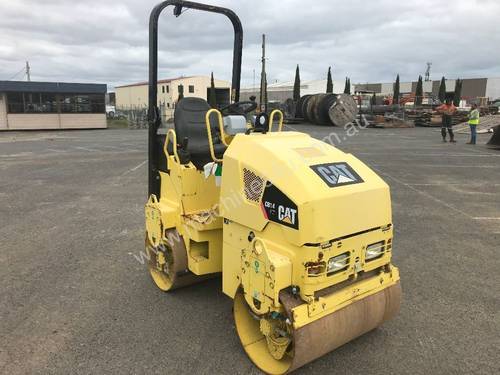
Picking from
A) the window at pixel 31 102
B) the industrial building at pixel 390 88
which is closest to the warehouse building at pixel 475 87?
the industrial building at pixel 390 88

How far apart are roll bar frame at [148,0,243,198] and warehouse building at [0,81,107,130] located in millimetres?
26671

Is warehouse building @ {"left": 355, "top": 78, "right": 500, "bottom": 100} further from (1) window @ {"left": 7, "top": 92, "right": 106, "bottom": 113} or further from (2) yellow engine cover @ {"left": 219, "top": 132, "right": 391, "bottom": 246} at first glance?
(2) yellow engine cover @ {"left": 219, "top": 132, "right": 391, "bottom": 246}

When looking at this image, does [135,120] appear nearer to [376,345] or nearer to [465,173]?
[465,173]

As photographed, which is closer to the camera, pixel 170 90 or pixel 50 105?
pixel 50 105

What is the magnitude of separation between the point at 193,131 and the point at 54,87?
90.2 feet

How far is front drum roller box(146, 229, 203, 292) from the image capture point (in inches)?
148

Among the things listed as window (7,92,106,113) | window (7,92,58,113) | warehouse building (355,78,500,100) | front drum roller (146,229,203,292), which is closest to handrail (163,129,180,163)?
front drum roller (146,229,203,292)

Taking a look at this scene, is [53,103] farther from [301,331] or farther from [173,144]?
[301,331]

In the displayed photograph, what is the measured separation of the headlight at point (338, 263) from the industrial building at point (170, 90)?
3511cm

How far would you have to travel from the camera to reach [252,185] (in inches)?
113

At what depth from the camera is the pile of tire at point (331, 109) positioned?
2755 cm

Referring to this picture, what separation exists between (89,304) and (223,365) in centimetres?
159

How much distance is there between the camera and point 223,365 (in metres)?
3.00

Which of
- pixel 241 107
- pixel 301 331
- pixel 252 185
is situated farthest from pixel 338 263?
pixel 241 107
